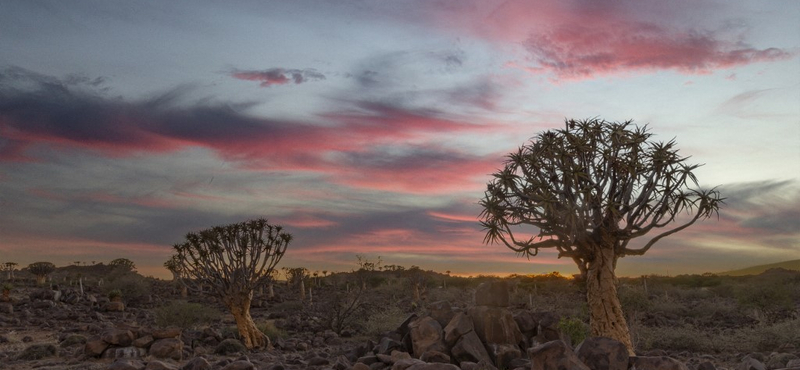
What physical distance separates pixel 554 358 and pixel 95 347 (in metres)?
15.6

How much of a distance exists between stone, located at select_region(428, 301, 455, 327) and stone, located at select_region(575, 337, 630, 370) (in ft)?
15.3

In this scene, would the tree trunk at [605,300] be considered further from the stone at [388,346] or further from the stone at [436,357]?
the stone at [388,346]

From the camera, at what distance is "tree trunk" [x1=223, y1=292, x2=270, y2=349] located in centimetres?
2508

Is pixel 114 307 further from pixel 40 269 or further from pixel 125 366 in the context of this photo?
pixel 125 366

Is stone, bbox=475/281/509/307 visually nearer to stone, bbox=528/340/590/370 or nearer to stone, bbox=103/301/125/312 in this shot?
stone, bbox=528/340/590/370

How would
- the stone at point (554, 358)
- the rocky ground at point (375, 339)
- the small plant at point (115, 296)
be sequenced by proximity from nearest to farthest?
the stone at point (554, 358)
the rocky ground at point (375, 339)
the small plant at point (115, 296)

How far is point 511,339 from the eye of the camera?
1702 centimetres

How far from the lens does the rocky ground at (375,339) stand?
1544 cm

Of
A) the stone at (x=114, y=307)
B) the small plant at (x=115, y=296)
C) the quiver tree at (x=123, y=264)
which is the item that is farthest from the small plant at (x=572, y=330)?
the quiver tree at (x=123, y=264)

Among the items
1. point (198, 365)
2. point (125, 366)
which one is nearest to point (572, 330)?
point (198, 365)

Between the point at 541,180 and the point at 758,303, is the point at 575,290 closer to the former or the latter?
the point at 758,303

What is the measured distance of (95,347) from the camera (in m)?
21.0

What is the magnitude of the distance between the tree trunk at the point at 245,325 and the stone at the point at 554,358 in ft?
49.3

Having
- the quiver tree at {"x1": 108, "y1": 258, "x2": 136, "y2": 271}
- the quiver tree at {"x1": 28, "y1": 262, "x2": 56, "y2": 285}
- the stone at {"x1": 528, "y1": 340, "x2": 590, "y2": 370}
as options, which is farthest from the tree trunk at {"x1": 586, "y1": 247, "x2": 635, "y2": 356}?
the quiver tree at {"x1": 108, "y1": 258, "x2": 136, "y2": 271}
